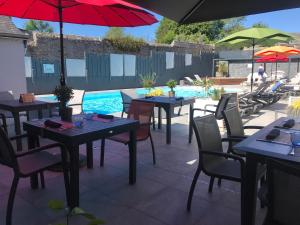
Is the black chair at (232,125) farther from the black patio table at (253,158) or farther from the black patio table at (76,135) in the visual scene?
the black patio table at (76,135)

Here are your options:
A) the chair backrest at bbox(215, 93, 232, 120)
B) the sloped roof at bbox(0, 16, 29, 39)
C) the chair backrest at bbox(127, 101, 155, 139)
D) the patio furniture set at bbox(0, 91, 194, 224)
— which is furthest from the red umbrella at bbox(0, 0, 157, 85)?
the sloped roof at bbox(0, 16, 29, 39)

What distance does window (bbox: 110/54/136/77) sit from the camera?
17086 mm

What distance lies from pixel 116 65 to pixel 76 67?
284 cm

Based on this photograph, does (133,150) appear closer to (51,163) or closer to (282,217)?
(51,163)

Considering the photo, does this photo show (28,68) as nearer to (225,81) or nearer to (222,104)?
(222,104)

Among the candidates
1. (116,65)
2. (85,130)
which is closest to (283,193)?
(85,130)

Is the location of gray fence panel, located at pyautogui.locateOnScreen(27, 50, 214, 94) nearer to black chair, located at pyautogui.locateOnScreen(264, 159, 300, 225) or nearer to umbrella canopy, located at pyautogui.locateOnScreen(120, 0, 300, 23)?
umbrella canopy, located at pyautogui.locateOnScreen(120, 0, 300, 23)

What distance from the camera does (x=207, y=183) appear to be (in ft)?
10.4

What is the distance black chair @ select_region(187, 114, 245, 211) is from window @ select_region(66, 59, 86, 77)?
13.4m

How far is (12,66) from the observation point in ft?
21.8

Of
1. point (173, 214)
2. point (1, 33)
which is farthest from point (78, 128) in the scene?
point (1, 33)

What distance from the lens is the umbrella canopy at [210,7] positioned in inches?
92.9

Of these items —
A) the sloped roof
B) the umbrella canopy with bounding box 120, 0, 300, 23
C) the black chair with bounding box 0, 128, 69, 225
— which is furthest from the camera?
the sloped roof

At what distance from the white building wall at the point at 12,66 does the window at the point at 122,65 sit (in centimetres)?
1032
